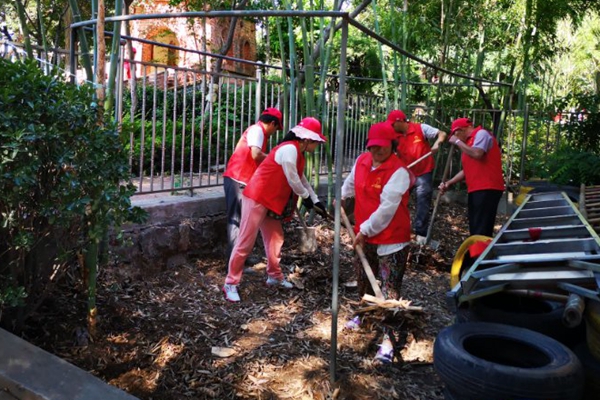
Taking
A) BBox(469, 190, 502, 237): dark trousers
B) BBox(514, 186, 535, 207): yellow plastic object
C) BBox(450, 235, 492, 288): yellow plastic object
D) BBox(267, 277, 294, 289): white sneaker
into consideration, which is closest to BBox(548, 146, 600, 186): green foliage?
BBox(514, 186, 535, 207): yellow plastic object

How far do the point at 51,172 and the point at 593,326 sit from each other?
296 centimetres

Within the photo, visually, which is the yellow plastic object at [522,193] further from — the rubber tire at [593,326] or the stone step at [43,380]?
the stone step at [43,380]

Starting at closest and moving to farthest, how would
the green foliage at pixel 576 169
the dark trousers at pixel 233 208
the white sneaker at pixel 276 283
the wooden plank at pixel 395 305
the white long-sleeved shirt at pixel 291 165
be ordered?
the wooden plank at pixel 395 305
the white long-sleeved shirt at pixel 291 165
the white sneaker at pixel 276 283
the dark trousers at pixel 233 208
the green foliage at pixel 576 169

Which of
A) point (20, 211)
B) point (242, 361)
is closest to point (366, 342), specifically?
point (242, 361)

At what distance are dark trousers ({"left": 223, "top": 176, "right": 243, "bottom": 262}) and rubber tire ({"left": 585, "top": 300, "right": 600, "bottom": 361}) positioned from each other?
322cm

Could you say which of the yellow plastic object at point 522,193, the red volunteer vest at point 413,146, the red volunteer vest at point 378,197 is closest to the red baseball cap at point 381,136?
the red volunteer vest at point 378,197

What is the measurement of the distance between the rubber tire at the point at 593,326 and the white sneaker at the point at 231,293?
2.75 metres

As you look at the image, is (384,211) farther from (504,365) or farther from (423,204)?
(423,204)

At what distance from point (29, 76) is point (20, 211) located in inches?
29.1

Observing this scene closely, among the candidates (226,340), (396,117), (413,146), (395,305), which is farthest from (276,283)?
(413,146)

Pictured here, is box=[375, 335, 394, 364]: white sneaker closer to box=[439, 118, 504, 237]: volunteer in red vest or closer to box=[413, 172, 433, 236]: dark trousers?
box=[439, 118, 504, 237]: volunteer in red vest

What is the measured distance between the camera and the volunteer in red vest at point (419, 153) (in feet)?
21.6

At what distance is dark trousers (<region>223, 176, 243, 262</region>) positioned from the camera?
201 inches

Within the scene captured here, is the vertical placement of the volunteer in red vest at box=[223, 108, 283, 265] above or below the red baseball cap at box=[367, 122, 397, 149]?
below
